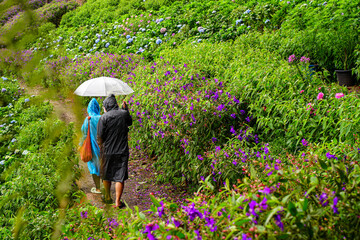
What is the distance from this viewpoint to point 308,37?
6.43 meters

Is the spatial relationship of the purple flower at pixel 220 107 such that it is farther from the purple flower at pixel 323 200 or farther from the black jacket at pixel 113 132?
the purple flower at pixel 323 200

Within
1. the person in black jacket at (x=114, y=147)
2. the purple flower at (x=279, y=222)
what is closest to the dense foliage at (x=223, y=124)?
the purple flower at (x=279, y=222)

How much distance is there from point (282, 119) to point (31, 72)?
332 cm

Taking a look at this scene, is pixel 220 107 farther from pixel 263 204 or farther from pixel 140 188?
pixel 263 204

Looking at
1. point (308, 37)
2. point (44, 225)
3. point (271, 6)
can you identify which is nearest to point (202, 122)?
point (44, 225)

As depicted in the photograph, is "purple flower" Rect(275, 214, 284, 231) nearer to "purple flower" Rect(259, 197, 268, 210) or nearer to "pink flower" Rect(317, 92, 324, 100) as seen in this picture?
"purple flower" Rect(259, 197, 268, 210)

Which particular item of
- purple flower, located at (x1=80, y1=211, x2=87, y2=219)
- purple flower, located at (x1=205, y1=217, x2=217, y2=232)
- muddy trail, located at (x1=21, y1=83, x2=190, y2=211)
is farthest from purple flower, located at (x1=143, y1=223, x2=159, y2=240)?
muddy trail, located at (x1=21, y1=83, x2=190, y2=211)

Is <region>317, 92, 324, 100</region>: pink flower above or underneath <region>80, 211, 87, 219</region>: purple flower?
above

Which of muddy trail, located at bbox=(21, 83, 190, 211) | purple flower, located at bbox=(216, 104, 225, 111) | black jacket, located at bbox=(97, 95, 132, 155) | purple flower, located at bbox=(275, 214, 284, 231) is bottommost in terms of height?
muddy trail, located at bbox=(21, 83, 190, 211)

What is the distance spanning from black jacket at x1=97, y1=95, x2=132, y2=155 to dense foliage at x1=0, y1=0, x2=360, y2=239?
1.88ft

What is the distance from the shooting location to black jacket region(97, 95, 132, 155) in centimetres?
407

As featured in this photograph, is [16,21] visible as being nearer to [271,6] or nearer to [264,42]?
[264,42]

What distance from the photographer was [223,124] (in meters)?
4.15

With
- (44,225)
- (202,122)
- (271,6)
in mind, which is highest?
(271,6)
